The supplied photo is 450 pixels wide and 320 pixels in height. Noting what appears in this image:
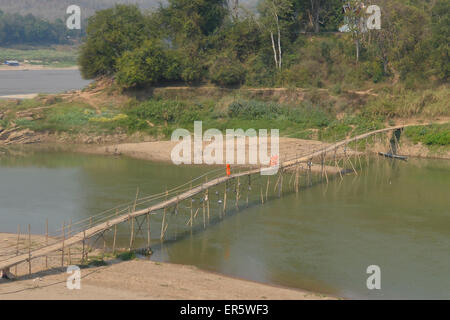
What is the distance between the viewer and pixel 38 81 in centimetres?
7350

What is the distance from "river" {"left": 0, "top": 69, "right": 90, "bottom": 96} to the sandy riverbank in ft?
139

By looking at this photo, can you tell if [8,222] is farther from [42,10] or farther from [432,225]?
[42,10]

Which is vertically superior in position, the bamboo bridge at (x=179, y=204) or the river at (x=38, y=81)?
the river at (x=38, y=81)

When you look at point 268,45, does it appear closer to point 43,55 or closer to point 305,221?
point 305,221

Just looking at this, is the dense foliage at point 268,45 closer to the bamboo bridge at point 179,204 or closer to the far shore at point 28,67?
the bamboo bridge at point 179,204

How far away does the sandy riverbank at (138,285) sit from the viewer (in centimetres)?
1722

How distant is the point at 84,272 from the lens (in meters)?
19.2

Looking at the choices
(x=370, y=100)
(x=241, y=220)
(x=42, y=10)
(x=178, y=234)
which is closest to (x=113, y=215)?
(x=178, y=234)

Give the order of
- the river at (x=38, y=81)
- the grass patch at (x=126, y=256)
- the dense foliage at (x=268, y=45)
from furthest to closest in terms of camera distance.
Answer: the river at (x=38, y=81)
the dense foliage at (x=268, y=45)
the grass patch at (x=126, y=256)

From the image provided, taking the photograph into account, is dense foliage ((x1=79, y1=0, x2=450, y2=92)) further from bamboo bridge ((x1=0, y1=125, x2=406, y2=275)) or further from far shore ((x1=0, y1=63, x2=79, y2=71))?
far shore ((x1=0, y1=63, x2=79, y2=71))

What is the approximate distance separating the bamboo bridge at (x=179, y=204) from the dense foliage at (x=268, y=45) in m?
7.63

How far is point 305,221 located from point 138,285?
9.15 m

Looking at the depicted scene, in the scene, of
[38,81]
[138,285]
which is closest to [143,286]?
[138,285]

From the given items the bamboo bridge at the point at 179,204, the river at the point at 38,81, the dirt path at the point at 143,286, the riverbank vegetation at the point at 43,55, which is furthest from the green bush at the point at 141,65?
the riverbank vegetation at the point at 43,55
